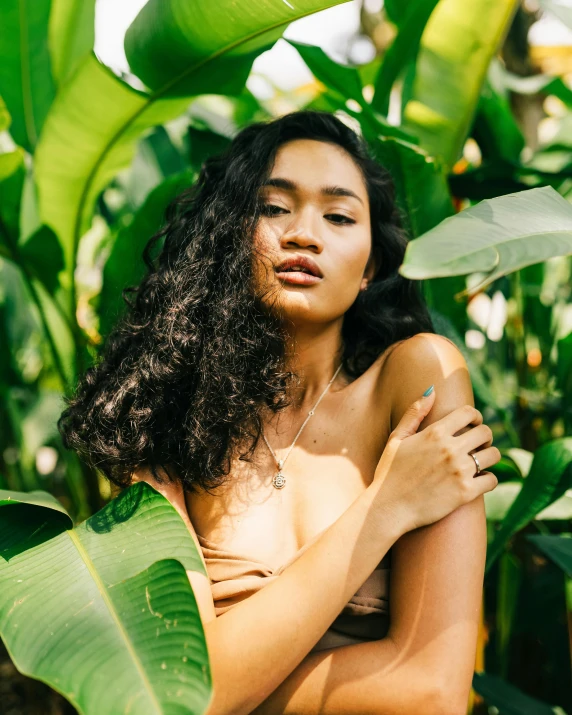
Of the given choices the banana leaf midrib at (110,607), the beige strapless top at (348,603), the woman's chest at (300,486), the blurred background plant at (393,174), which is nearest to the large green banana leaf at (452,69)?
the blurred background plant at (393,174)

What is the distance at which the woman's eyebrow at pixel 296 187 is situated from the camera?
1064 mm

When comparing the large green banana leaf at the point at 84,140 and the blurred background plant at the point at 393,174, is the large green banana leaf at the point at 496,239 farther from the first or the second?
the large green banana leaf at the point at 84,140

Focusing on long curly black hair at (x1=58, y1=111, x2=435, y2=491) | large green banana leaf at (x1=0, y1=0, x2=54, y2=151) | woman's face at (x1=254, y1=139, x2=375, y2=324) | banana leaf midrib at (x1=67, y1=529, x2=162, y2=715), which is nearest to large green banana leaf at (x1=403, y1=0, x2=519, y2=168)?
long curly black hair at (x1=58, y1=111, x2=435, y2=491)

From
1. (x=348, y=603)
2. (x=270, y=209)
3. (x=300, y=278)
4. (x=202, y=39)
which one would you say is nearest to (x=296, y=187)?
(x=270, y=209)

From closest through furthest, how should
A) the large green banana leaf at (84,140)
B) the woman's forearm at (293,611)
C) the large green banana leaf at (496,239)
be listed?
the large green banana leaf at (496,239) → the woman's forearm at (293,611) → the large green banana leaf at (84,140)

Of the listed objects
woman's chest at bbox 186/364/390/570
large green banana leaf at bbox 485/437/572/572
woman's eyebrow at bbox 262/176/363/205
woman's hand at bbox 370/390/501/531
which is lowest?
large green banana leaf at bbox 485/437/572/572

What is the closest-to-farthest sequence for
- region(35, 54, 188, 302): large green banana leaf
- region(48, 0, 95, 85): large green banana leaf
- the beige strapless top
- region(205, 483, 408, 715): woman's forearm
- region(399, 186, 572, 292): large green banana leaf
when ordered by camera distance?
region(399, 186, 572, 292): large green banana leaf < region(205, 483, 408, 715): woman's forearm < the beige strapless top < region(35, 54, 188, 302): large green banana leaf < region(48, 0, 95, 85): large green banana leaf

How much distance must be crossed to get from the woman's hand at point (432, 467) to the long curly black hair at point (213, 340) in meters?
0.25

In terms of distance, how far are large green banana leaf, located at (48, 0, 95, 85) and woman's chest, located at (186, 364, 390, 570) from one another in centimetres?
83

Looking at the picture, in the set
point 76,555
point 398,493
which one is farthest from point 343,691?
point 76,555

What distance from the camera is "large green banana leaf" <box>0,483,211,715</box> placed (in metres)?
0.64

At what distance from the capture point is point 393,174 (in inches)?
51.9

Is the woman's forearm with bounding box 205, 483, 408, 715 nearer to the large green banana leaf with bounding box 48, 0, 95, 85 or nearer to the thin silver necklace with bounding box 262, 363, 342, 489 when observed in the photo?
the thin silver necklace with bounding box 262, 363, 342, 489

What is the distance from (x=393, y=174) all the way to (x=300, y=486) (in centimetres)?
61
